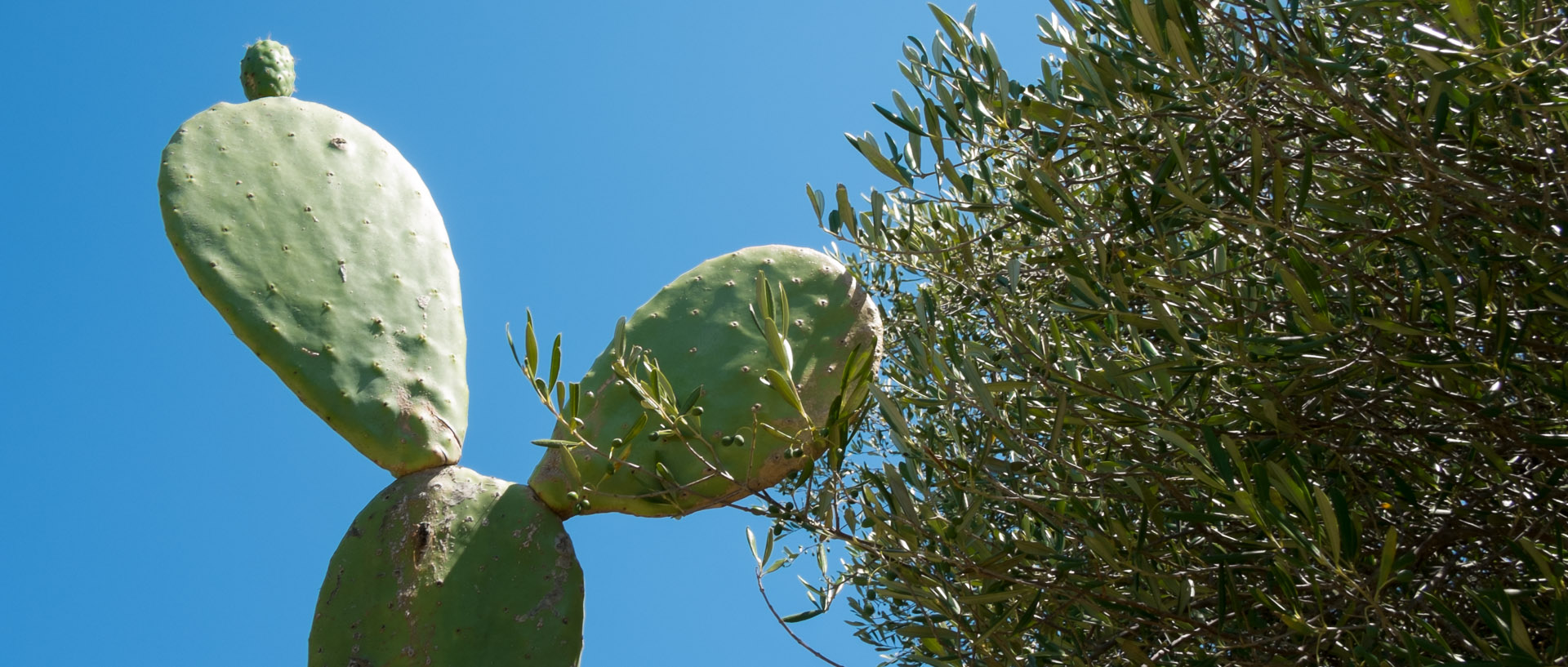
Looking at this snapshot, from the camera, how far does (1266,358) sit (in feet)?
6.81

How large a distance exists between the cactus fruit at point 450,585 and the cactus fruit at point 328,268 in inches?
7.0

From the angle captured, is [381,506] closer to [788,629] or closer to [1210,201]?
[788,629]

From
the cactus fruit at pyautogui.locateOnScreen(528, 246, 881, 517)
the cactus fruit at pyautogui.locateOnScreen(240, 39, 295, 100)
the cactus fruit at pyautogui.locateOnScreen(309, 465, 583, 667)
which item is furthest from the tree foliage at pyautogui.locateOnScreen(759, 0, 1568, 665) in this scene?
the cactus fruit at pyautogui.locateOnScreen(240, 39, 295, 100)

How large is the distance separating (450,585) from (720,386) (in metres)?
0.77

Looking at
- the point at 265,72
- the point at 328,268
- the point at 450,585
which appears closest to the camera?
the point at 450,585

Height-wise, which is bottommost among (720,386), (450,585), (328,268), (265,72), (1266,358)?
(1266,358)

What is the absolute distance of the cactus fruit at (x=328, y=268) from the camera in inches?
A: 110

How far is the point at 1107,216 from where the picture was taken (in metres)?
2.55

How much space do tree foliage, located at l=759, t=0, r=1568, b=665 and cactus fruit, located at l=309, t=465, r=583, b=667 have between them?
0.53 m

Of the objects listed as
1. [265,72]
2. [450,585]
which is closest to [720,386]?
[450,585]

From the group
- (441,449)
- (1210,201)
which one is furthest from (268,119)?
(1210,201)

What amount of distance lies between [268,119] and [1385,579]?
292 cm

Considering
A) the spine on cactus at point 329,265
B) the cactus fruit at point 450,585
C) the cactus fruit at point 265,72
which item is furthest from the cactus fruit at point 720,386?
the cactus fruit at point 265,72

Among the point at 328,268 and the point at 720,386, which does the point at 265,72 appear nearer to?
the point at 328,268
